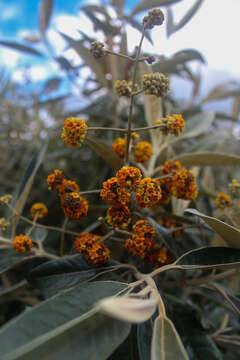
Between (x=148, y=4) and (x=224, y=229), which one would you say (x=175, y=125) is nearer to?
(x=224, y=229)

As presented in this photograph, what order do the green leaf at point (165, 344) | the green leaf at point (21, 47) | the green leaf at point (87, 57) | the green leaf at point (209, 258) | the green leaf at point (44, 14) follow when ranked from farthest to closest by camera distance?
the green leaf at point (21, 47)
the green leaf at point (44, 14)
the green leaf at point (87, 57)
the green leaf at point (209, 258)
the green leaf at point (165, 344)

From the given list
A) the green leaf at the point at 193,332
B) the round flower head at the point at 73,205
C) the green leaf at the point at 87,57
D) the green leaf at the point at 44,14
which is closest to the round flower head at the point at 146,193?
the round flower head at the point at 73,205

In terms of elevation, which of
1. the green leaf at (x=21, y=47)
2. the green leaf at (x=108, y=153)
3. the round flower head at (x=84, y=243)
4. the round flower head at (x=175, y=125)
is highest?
the green leaf at (x=21, y=47)

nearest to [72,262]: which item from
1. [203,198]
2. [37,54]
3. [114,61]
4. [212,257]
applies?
[212,257]

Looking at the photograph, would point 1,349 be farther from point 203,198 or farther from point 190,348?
point 203,198

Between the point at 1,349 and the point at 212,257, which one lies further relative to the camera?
the point at 212,257

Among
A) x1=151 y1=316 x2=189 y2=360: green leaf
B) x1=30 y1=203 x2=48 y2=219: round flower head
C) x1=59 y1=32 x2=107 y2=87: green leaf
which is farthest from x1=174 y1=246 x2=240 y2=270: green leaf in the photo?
x1=59 y1=32 x2=107 y2=87: green leaf

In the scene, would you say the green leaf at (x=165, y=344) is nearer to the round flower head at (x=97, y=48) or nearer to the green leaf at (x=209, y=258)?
the green leaf at (x=209, y=258)

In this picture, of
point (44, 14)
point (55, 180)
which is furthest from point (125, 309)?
point (44, 14)
